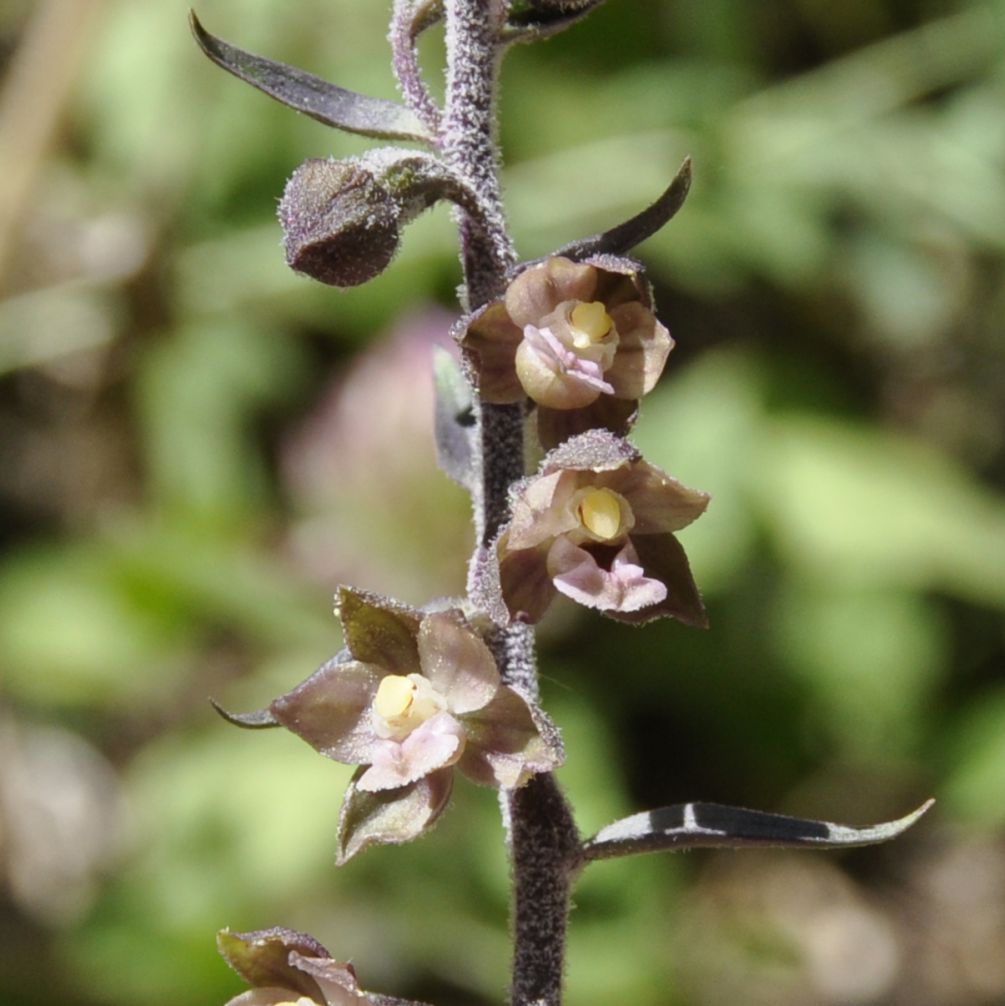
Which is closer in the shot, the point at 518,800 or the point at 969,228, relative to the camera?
the point at 518,800

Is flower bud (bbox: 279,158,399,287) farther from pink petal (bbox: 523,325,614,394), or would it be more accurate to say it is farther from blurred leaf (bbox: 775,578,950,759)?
blurred leaf (bbox: 775,578,950,759)

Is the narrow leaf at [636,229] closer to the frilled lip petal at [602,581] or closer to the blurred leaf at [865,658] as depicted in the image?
the frilled lip petal at [602,581]

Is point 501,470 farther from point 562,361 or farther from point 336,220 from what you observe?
point 336,220

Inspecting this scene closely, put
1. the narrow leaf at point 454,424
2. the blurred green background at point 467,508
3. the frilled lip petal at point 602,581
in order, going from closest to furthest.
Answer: the frilled lip petal at point 602,581
the narrow leaf at point 454,424
the blurred green background at point 467,508

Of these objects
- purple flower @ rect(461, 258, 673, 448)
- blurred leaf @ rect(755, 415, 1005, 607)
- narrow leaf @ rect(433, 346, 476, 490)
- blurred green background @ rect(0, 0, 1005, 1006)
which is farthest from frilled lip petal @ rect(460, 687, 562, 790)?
blurred leaf @ rect(755, 415, 1005, 607)

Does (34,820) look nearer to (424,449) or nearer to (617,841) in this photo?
(424,449)

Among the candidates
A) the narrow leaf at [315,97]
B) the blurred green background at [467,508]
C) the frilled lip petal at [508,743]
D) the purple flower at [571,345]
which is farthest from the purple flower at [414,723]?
the blurred green background at [467,508]

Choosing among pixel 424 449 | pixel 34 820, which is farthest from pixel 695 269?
pixel 34 820
